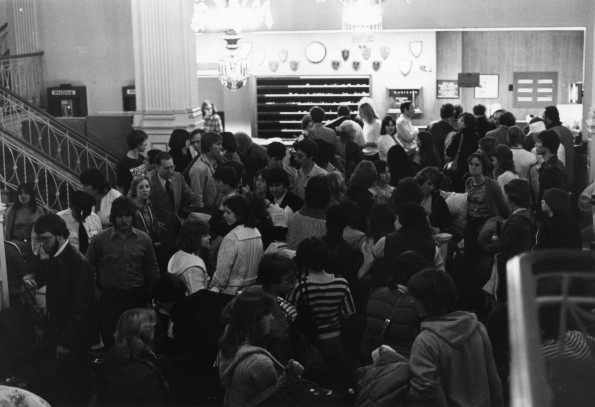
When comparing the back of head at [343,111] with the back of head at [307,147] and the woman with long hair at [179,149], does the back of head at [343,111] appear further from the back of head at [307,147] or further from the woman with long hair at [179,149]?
the back of head at [307,147]

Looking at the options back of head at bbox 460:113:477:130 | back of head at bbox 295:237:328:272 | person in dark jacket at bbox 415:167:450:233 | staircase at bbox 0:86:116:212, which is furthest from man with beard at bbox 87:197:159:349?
back of head at bbox 460:113:477:130

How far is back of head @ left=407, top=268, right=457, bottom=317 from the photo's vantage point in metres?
3.59

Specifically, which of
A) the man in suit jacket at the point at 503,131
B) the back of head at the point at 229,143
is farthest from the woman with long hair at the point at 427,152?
the back of head at the point at 229,143

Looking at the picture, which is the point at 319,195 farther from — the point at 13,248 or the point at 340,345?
the point at 13,248

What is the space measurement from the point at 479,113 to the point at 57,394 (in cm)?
740

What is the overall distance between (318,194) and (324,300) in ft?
4.88

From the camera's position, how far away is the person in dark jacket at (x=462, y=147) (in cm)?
952

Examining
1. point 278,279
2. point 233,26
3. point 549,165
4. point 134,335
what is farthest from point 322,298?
point 233,26

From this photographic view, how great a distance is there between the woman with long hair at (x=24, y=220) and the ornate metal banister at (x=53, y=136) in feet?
14.7

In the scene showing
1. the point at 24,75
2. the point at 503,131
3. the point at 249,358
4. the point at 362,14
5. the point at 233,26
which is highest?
the point at 362,14

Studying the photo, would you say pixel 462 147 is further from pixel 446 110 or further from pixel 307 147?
pixel 307 147

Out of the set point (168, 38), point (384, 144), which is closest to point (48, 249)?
point (384, 144)

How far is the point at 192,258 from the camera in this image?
17.7 ft

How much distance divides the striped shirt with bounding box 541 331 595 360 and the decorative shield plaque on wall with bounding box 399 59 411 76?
1340 cm
